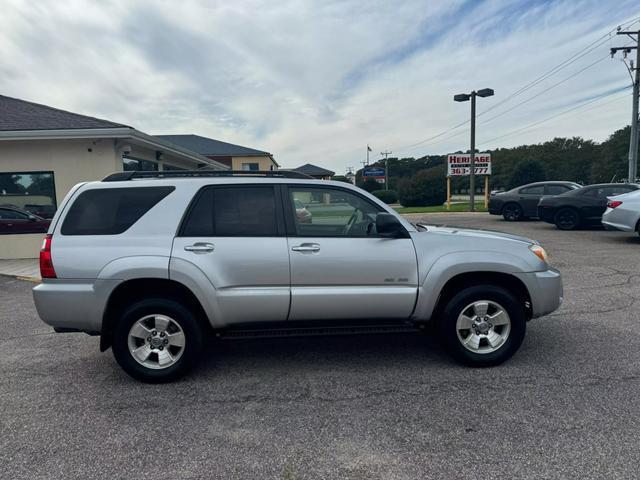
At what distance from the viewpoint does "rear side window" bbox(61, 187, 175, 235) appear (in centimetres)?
351

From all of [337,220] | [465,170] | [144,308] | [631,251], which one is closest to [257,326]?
[144,308]

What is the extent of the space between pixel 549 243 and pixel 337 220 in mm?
9392

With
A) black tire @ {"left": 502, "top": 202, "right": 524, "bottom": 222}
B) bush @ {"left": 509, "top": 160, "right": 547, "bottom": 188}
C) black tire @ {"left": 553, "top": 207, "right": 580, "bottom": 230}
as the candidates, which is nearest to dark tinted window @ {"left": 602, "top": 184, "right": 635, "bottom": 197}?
black tire @ {"left": 553, "top": 207, "right": 580, "bottom": 230}

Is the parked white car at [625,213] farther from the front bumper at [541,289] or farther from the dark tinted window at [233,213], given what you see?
the dark tinted window at [233,213]

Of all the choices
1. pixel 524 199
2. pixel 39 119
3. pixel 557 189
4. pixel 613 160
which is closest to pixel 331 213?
pixel 39 119

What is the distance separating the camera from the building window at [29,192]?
10.3 meters

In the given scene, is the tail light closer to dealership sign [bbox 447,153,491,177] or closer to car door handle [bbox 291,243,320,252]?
car door handle [bbox 291,243,320,252]

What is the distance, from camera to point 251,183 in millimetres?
3736

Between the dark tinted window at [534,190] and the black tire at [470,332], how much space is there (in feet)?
49.0

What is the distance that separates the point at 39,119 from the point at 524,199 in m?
16.9

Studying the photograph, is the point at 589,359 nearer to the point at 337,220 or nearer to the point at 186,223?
the point at 337,220

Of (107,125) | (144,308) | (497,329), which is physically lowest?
(497,329)

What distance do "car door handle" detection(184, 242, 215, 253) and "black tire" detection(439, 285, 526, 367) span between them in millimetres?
2157

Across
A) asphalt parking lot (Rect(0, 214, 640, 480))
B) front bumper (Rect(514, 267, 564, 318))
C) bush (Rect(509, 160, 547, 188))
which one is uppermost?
bush (Rect(509, 160, 547, 188))
